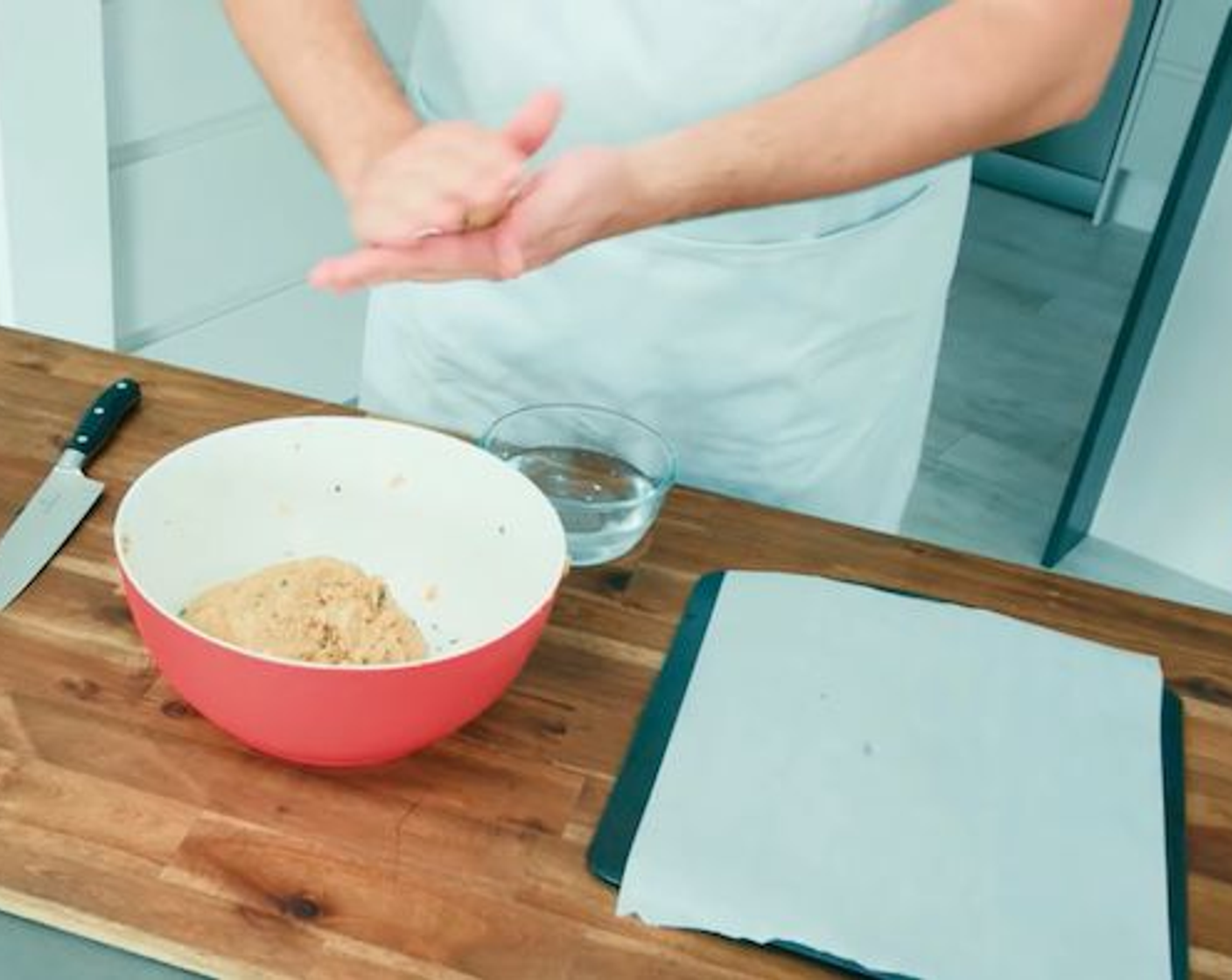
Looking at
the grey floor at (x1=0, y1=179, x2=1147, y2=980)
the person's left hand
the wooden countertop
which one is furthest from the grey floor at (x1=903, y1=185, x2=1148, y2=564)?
the person's left hand

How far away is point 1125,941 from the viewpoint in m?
0.71

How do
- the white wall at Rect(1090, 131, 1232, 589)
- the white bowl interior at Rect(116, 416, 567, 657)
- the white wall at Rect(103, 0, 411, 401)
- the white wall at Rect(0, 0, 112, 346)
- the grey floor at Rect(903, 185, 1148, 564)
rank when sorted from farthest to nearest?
the grey floor at Rect(903, 185, 1148, 564)
the white wall at Rect(1090, 131, 1232, 589)
the white wall at Rect(103, 0, 411, 401)
the white wall at Rect(0, 0, 112, 346)
the white bowl interior at Rect(116, 416, 567, 657)

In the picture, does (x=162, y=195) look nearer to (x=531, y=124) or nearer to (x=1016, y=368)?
(x=531, y=124)

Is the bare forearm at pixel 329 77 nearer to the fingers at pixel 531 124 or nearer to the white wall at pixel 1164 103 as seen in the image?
the fingers at pixel 531 124

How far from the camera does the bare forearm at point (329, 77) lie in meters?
0.90

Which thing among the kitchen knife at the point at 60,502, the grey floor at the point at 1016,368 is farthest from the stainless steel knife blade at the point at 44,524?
the grey floor at the point at 1016,368

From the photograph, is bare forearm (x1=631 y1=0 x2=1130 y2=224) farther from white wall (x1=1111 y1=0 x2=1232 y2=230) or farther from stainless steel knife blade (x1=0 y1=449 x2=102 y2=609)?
white wall (x1=1111 y1=0 x2=1232 y2=230)

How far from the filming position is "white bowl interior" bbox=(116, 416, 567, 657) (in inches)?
32.6

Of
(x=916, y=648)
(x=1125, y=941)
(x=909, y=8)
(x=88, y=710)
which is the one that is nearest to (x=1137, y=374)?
(x=909, y=8)

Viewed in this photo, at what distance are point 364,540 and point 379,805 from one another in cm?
19

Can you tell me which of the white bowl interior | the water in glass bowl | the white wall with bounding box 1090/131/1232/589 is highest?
the white bowl interior

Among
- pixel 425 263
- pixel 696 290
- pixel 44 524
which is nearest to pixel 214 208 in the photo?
pixel 696 290

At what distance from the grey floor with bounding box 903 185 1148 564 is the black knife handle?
5.34 ft

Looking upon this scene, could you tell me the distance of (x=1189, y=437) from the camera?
90.7 inches
